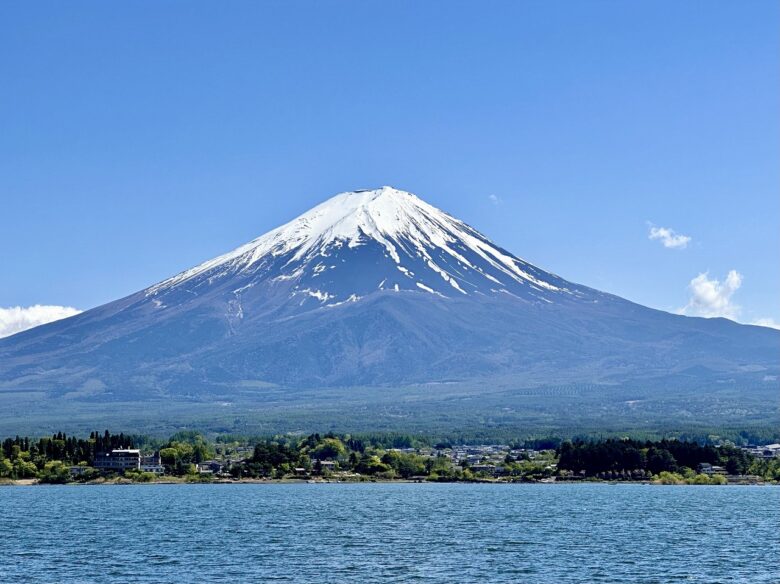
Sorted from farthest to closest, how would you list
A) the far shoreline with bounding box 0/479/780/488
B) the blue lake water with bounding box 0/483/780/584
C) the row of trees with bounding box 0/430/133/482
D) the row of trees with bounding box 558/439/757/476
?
the row of trees with bounding box 0/430/133/482, the row of trees with bounding box 558/439/757/476, the far shoreline with bounding box 0/479/780/488, the blue lake water with bounding box 0/483/780/584

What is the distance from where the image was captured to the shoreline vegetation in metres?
115

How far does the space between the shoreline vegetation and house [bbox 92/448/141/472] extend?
10cm

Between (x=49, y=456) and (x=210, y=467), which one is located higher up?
(x=49, y=456)

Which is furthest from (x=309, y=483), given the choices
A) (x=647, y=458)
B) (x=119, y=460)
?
(x=647, y=458)

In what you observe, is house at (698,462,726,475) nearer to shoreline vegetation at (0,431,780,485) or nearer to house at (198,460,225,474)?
shoreline vegetation at (0,431,780,485)

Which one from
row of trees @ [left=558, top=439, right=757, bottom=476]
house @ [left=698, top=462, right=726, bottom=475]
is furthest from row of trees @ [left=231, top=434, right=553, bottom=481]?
house @ [left=698, top=462, right=726, bottom=475]

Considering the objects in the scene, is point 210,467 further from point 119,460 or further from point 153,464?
point 119,460

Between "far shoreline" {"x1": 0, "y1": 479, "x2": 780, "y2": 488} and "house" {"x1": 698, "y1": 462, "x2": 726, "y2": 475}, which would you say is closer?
"far shoreline" {"x1": 0, "y1": 479, "x2": 780, "y2": 488}

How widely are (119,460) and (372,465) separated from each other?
2242 cm

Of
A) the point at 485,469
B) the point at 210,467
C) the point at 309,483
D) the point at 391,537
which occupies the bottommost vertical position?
the point at 391,537

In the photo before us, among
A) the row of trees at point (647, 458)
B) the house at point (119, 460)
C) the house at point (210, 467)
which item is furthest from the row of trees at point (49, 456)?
the row of trees at point (647, 458)

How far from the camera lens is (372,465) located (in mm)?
125375

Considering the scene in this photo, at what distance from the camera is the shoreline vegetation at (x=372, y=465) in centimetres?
11488

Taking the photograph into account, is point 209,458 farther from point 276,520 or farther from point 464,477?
point 276,520
